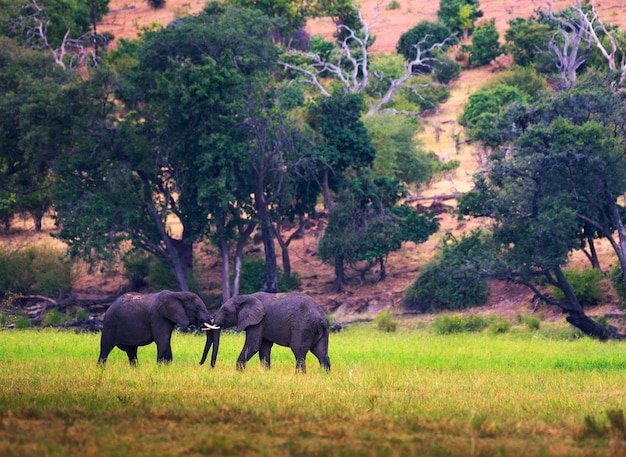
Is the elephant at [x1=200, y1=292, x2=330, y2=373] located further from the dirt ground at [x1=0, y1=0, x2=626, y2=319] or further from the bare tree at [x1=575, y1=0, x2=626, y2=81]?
the bare tree at [x1=575, y1=0, x2=626, y2=81]

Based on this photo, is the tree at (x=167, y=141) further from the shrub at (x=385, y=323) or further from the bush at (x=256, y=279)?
the shrub at (x=385, y=323)

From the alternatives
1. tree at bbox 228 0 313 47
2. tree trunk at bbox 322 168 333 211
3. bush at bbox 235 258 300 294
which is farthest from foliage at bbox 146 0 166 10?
bush at bbox 235 258 300 294

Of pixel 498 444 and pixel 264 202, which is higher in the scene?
pixel 264 202

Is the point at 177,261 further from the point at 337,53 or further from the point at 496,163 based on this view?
the point at 337,53

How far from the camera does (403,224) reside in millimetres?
39312

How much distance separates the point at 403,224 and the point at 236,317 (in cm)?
2212

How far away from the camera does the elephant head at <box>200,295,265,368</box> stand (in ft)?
57.1

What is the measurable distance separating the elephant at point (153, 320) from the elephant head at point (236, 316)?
5 cm

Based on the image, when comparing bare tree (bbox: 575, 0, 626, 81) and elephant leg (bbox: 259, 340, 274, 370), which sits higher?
bare tree (bbox: 575, 0, 626, 81)

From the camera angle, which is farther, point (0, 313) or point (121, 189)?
point (121, 189)

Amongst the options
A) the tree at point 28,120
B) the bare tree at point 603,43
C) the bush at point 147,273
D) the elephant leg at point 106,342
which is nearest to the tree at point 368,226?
the bush at point 147,273

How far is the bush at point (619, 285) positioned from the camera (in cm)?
3162

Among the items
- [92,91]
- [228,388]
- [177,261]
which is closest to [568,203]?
[177,261]

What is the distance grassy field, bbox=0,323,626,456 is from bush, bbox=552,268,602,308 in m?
13.4
